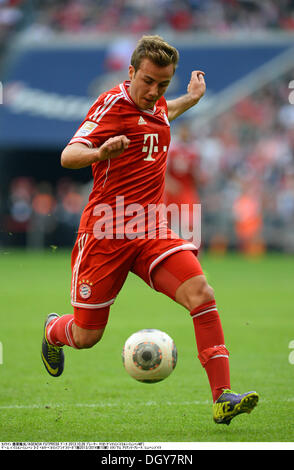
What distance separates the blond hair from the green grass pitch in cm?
207

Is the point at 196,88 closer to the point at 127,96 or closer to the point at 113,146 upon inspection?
the point at 127,96

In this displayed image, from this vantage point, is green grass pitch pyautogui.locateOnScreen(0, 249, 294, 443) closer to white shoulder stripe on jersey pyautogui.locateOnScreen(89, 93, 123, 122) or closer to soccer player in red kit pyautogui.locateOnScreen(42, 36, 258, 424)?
soccer player in red kit pyautogui.locateOnScreen(42, 36, 258, 424)

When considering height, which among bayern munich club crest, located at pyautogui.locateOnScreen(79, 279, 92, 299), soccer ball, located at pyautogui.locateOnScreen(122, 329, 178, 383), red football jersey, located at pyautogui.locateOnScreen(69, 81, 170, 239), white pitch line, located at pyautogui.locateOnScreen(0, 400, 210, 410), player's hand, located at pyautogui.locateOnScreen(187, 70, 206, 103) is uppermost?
player's hand, located at pyautogui.locateOnScreen(187, 70, 206, 103)

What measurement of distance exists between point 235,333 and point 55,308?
2862mm

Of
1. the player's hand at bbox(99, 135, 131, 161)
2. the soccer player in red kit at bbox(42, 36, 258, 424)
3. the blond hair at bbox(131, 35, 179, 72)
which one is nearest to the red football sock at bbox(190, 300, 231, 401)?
the soccer player in red kit at bbox(42, 36, 258, 424)

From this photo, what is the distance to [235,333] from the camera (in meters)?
9.13

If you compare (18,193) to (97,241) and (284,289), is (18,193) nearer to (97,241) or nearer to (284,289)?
(284,289)

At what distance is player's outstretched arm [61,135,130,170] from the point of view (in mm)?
4633

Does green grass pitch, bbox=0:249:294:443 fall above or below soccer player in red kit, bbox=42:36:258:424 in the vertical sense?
below

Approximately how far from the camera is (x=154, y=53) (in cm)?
491

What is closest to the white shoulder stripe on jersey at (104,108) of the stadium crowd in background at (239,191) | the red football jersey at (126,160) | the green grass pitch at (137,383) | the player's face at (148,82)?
the red football jersey at (126,160)

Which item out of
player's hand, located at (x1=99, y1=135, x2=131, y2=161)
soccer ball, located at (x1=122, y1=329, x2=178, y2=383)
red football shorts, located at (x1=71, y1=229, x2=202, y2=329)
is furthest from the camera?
soccer ball, located at (x1=122, y1=329, x2=178, y2=383)

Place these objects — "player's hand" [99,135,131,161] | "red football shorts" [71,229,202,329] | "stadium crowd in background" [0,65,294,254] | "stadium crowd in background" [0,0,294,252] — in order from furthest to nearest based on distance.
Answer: "stadium crowd in background" [0,0,294,252] → "stadium crowd in background" [0,65,294,254] → "red football shorts" [71,229,202,329] → "player's hand" [99,135,131,161]
